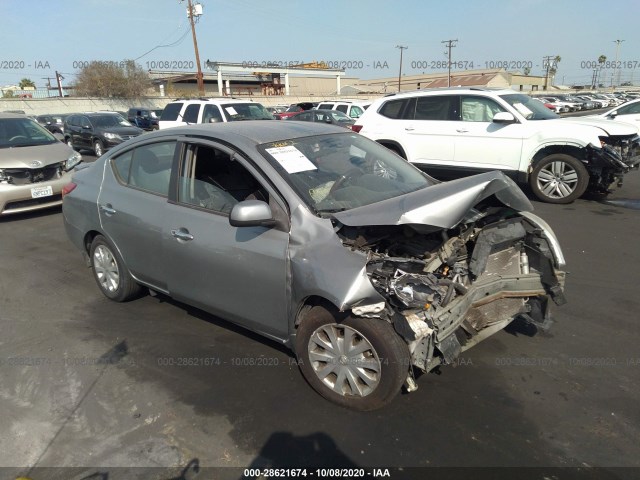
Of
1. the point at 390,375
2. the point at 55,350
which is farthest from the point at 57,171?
the point at 390,375

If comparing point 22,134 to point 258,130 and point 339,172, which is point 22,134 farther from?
point 339,172

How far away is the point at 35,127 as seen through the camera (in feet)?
29.9

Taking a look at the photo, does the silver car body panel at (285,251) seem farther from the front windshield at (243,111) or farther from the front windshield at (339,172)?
the front windshield at (243,111)

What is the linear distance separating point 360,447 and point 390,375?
0.44 metres

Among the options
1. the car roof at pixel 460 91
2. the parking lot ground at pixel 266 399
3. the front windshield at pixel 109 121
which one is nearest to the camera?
the parking lot ground at pixel 266 399

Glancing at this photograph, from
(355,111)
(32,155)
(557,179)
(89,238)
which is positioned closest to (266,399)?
(89,238)

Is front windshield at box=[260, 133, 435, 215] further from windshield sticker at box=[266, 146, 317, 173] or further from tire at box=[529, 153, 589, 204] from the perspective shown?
tire at box=[529, 153, 589, 204]

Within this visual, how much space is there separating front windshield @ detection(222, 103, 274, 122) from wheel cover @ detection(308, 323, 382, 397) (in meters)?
10.5

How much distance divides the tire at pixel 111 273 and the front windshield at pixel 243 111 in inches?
333

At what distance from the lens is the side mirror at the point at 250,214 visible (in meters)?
2.88

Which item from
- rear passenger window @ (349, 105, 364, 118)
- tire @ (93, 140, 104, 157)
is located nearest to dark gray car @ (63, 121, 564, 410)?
tire @ (93, 140, 104, 157)

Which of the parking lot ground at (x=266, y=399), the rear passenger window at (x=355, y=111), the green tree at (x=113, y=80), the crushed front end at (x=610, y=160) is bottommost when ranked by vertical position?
the parking lot ground at (x=266, y=399)

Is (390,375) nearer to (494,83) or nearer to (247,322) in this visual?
(247,322)

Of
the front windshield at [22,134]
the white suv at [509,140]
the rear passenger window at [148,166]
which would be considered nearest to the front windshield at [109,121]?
the front windshield at [22,134]
